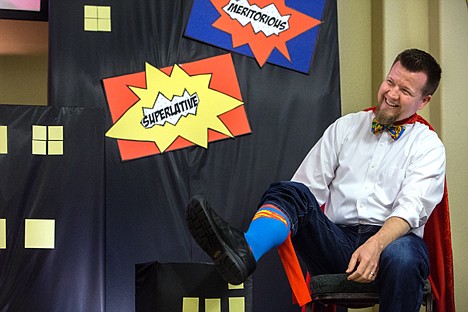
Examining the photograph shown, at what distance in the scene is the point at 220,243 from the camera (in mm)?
2312

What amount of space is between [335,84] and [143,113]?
0.91 m

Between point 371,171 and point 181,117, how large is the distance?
108 centimetres

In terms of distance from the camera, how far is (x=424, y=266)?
8.61 feet

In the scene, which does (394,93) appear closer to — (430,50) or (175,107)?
(175,107)

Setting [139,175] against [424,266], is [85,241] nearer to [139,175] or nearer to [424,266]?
[139,175]

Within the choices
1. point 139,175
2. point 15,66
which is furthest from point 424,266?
point 15,66

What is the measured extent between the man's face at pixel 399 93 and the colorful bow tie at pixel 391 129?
1.4 inches

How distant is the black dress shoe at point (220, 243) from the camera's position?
2.30 meters

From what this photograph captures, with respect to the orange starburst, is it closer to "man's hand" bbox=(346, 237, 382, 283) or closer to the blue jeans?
the blue jeans

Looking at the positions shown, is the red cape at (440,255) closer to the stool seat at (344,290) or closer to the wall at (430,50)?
the stool seat at (344,290)

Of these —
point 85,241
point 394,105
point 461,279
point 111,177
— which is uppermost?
point 394,105

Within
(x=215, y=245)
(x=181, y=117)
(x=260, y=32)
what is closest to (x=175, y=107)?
(x=181, y=117)

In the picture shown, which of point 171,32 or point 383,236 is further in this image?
point 171,32

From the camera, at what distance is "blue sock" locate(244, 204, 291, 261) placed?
2445 mm
